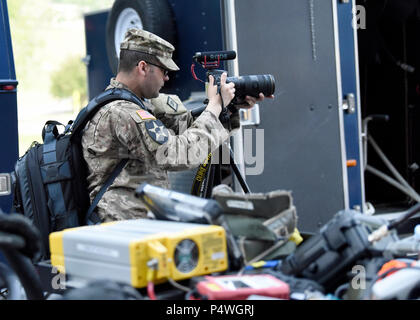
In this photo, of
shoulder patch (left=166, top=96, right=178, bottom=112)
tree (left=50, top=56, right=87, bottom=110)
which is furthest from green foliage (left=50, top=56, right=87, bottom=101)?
shoulder patch (left=166, top=96, right=178, bottom=112)

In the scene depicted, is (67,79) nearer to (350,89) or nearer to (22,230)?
(350,89)

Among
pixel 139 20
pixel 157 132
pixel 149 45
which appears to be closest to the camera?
pixel 157 132

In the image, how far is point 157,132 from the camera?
2.89 meters

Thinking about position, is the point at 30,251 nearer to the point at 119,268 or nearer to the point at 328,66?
the point at 119,268

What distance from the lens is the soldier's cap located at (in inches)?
127

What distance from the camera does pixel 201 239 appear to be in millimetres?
1884

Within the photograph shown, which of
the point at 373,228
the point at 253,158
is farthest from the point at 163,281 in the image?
the point at 253,158

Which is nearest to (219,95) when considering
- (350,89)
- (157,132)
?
(157,132)

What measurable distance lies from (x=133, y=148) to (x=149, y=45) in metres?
0.55

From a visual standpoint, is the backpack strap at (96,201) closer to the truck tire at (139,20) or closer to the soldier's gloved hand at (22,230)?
the soldier's gloved hand at (22,230)

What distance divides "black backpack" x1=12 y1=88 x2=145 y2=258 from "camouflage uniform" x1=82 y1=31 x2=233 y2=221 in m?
0.04

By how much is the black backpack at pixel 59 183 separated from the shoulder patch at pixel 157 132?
0.23 meters

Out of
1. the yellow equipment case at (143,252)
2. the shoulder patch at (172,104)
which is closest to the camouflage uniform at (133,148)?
the shoulder patch at (172,104)
